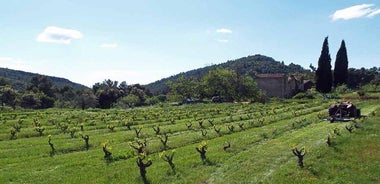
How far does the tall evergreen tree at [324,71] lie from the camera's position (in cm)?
11881

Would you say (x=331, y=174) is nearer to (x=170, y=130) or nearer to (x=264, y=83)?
(x=170, y=130)

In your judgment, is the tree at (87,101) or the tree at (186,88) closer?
the tree at (186,88)

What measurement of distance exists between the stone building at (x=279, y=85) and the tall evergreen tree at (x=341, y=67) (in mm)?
24780

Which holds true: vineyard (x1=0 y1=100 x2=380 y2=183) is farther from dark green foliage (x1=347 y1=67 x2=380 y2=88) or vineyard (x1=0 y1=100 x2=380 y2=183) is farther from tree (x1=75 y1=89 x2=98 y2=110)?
dark green foliage (x1=347 y1=67 x2=380 y2=88)

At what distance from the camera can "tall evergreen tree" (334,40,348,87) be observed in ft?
407

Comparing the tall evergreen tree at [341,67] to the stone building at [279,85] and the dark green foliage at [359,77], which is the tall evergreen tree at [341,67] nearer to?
the stone building at [279,85]

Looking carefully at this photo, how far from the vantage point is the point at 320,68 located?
4702 inches

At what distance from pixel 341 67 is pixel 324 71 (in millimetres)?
11031

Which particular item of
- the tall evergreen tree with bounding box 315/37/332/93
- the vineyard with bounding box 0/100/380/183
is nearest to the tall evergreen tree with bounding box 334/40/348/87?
the tall evergreen tree with bounding box 315/37/332/93

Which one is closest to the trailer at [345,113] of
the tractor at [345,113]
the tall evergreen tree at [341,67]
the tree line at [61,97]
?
the tractor at [345,113]


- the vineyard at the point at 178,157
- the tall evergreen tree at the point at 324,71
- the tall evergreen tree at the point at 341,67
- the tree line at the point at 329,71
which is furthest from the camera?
the tall evergreen tree at the point at 341,67

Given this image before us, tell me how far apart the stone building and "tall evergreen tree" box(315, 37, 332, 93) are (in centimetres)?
3004

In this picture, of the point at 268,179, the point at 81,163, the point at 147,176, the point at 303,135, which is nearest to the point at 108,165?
the point at 81,163

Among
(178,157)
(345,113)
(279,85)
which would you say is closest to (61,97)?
(279,85)
